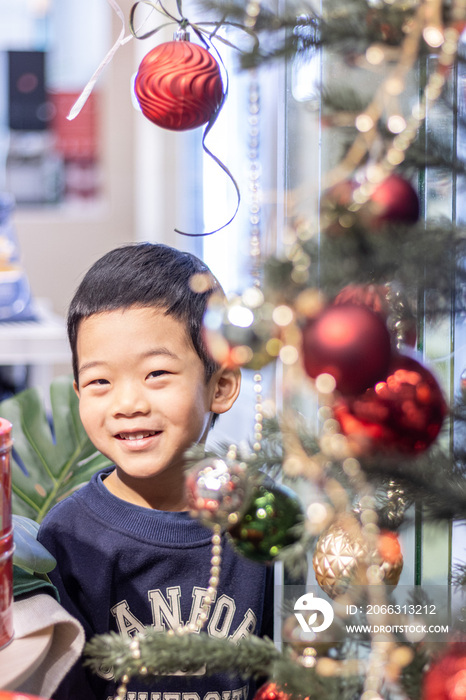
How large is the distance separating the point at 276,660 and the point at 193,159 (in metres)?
2.46

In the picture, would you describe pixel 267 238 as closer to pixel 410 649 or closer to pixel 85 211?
pixel 410 649

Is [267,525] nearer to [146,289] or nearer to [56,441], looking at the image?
[146,289]

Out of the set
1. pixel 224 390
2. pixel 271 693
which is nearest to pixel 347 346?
pixel 271 693

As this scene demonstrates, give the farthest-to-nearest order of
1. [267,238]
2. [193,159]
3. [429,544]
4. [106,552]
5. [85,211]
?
[85,211], [193,159], [106,552], [429,544], [267,238]

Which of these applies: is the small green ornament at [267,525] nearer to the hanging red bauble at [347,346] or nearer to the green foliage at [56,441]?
the hanging red bauble at [347,346]

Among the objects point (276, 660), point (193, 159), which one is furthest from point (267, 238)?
point (193, 159)

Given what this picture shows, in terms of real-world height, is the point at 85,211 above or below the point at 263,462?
above

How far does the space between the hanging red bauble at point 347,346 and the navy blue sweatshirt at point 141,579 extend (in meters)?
0.48

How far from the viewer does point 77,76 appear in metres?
3.53

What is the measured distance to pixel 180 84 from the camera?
0.71 meters

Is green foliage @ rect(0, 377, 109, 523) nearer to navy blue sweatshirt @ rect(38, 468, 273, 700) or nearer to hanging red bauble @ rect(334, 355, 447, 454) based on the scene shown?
navy blue sweatshirt @ rect(38, 468, 273, 700)

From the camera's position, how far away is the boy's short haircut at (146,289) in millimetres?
833

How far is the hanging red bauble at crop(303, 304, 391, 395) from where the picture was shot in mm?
433
